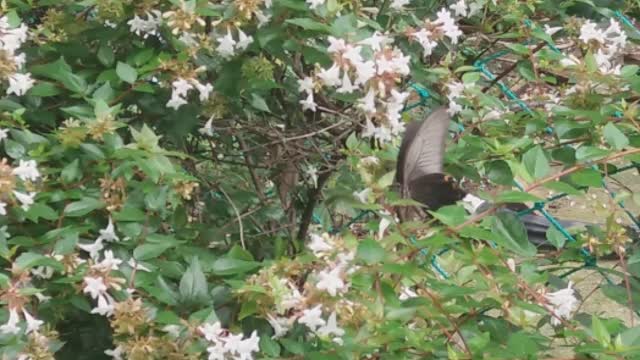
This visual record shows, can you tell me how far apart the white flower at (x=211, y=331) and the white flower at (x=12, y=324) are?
0.26m

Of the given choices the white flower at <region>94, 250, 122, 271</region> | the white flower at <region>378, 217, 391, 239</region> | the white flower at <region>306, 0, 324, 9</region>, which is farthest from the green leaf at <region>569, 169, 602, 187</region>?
the white flower at <region>94, 250, 122, 271</region>

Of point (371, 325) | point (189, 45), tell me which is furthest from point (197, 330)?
point (189, 45)

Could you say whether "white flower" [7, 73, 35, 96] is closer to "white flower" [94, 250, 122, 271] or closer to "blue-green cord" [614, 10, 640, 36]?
"white flower" [94, 250, 122, 271]

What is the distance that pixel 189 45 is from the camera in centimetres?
159

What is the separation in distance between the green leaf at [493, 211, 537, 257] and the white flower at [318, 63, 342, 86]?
1.21ft

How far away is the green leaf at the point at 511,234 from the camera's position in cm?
128

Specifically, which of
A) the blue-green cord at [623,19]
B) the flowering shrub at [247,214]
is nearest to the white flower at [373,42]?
the flowering shrub at [247,214]

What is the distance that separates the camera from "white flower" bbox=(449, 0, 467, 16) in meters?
1.96

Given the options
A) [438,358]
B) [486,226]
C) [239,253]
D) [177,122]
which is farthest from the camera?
[177,122]

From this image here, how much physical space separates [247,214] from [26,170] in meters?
0.70

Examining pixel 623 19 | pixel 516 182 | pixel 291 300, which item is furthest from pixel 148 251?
pixel 623 19

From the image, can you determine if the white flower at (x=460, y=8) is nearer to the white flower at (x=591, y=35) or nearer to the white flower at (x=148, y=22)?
the white flower at (x=591, y=35)

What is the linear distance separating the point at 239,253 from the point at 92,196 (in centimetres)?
26

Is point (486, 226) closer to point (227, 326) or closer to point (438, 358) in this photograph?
point (438, 358)
